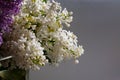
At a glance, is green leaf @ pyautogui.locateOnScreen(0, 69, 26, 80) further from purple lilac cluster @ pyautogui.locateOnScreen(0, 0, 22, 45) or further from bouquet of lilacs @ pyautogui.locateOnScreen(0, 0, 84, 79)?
purple lilac cluster @ pyautogui.locateOnScreen(0, 0, 22, 45)

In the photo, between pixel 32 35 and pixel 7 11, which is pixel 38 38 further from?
pixel 7 11

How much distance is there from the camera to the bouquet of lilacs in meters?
0.80

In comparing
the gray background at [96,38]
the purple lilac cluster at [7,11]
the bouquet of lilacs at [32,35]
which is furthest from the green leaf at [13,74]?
the gray background at [96,38]

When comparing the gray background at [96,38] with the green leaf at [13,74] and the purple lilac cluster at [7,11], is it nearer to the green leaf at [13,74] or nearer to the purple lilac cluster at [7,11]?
the green leaf at [13,74]

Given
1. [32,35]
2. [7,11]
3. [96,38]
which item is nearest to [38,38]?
[32,35]

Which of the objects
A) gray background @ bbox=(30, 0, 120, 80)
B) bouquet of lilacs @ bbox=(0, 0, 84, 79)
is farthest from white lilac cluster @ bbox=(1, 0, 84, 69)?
gray background @ bbox=(30, 0, 120, 80)

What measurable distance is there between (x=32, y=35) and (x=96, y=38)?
25.9 inches

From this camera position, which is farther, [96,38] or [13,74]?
[96,38]

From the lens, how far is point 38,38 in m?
0.90

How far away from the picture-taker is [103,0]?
1.48 m

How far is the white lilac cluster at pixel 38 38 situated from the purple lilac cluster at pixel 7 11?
0.08 m

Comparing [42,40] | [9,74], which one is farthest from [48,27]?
[9,74]

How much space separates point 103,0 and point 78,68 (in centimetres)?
34

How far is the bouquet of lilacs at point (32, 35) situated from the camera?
2.62 feet
